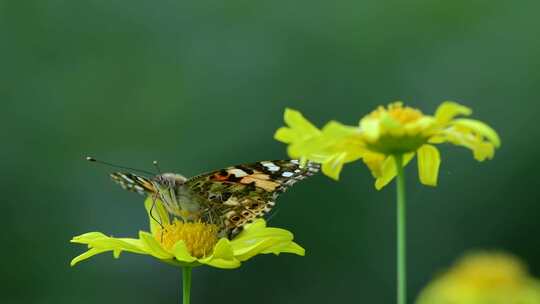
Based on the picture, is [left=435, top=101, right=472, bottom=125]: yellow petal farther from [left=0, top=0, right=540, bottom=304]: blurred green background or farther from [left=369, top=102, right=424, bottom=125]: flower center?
[left=0, top=0, right=540, bottom=304]: blurred green background

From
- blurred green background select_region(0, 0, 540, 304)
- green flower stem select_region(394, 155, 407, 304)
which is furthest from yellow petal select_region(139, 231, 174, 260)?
blurred green background select_region(0, 0, 540, 304)

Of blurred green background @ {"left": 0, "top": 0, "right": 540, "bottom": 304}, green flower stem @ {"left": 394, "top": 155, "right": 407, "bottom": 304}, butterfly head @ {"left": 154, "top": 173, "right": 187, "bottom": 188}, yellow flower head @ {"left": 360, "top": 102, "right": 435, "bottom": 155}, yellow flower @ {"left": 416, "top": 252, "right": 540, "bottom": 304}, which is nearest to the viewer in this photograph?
yellow flower @ {"left": 416, "top": 252, "right": 540, "bottom": 304}

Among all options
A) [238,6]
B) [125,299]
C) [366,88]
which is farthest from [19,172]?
[366,88]

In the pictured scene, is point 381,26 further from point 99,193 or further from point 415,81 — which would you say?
point 99,193

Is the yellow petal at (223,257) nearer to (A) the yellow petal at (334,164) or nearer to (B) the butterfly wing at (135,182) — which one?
(A) the yellow petal at (334,164)

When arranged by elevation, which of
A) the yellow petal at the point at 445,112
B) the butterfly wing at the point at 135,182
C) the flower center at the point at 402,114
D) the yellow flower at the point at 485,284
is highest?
the butterfly wing at the point at 135,182

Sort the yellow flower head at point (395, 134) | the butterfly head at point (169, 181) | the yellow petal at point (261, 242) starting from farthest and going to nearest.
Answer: the butterfly head at point (169, 181) → the yellow petal at point (261, 242) → the yellow flower head at point (395, 134)

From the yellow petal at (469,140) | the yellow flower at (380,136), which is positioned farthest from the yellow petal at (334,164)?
the yellow petal at (469,140)
